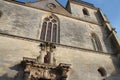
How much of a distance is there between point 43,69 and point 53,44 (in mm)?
2119

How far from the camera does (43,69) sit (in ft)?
29.3

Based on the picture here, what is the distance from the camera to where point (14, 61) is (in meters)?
8.75

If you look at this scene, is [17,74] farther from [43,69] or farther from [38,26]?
[38,26]

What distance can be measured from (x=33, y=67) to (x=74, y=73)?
2.48 meters

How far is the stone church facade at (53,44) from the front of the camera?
880 centimetres

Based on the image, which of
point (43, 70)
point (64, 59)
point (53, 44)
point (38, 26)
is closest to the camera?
point (43, 70)

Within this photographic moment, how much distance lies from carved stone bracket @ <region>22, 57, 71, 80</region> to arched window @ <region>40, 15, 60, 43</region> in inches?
108

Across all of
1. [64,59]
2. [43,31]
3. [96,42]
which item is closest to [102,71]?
[64,59]

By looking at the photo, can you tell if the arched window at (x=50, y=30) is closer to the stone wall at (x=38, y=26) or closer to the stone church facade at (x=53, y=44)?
the stone church facade at (x=53, y=44)

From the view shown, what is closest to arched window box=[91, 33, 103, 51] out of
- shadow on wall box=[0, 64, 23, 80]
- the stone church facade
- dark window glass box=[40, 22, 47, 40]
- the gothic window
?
the stone church facade

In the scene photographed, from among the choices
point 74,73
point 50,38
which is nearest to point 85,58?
point 74,73

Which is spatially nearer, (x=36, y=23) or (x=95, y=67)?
(x=95, y=67)

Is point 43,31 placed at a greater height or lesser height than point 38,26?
lesser

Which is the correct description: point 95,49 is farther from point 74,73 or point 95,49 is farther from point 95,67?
point 74,73
